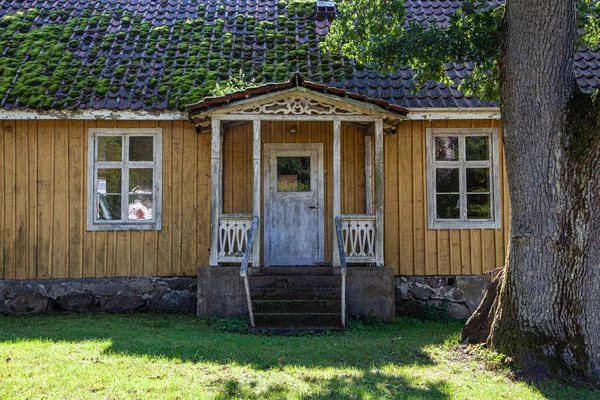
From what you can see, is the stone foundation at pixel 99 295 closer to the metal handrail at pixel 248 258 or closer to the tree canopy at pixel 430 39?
the metal handrail at pixel 248 258

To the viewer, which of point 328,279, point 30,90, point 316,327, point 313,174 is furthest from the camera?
point 313,174

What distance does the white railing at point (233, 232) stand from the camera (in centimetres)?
955

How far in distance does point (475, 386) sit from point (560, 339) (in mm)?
1048

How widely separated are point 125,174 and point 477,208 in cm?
637

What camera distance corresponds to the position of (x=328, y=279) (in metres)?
9.35

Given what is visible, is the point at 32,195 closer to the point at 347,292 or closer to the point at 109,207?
the point at 109,207

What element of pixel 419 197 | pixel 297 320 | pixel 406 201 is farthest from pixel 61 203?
pixel 419 197

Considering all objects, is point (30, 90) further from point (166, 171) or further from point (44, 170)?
point (166, 171)

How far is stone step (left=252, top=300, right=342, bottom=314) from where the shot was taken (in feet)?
29.1

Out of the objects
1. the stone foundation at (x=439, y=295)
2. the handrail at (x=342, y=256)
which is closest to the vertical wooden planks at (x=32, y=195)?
the handrail at (x=342, y=256)

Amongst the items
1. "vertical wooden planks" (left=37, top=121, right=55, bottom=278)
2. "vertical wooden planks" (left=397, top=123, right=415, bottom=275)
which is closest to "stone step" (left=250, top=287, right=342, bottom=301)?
"vertical wooden planks" (left=397, top=123, right=415, bottom=275)

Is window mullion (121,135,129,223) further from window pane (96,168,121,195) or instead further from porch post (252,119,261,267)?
porch post (252,119,261,267)

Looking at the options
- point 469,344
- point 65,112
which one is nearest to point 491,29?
point 469,344

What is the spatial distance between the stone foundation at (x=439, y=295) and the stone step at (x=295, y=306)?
1974 mm
